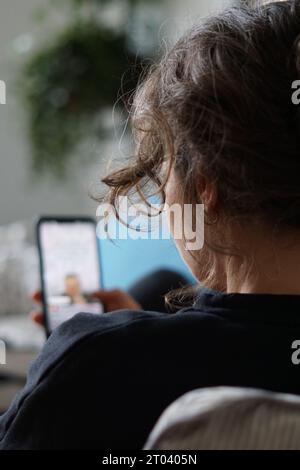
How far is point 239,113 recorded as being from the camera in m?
0.51

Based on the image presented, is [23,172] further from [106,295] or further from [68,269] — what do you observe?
[106,295]

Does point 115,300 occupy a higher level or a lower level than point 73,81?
lower

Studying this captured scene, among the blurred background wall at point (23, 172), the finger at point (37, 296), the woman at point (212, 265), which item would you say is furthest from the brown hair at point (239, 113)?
the blurred background wall at point (23, 172)

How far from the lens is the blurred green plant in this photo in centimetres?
309

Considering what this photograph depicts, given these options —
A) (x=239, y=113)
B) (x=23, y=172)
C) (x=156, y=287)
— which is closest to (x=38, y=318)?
(x=156, y=287)

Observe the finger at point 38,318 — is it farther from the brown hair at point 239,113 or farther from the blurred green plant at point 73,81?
the blurred green plant at point 73,81

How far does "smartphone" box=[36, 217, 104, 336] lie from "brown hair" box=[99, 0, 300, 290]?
0.55 meters

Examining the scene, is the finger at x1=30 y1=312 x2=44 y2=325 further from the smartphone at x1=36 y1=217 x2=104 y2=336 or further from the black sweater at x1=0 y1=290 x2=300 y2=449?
the black sweater at x1=0 y1=290 x2=300 y2=449

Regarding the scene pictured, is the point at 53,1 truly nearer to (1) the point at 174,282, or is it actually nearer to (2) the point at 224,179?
(1) the point at 174,282

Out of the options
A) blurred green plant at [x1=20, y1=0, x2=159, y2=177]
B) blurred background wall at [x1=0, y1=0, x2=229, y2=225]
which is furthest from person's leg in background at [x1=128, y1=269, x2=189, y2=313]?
blurred background wall at [x1=0, y1=0, x2=229, y2=225]

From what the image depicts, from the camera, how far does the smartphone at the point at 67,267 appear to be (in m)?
1.09

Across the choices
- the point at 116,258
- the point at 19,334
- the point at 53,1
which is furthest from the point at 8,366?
the point at 53,1

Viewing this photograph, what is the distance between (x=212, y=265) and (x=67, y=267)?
0.57 m

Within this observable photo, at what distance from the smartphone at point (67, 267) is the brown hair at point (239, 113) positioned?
0.55 m
